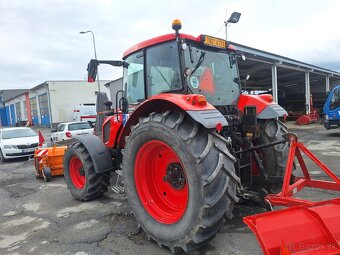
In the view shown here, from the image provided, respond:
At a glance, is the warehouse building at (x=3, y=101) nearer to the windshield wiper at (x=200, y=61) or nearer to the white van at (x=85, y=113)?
the white van at (x=85, y=113)

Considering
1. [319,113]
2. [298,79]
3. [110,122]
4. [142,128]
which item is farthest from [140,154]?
[298,79]

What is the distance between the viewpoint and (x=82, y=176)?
220 inches

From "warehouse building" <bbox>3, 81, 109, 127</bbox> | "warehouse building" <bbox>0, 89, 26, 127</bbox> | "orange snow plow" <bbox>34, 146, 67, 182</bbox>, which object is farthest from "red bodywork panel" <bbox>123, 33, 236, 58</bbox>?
"warehouse building" <bbox>0, 89, 26, 127</bbox>

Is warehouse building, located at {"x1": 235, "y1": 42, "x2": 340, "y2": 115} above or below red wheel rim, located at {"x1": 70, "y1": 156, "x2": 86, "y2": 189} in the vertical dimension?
above

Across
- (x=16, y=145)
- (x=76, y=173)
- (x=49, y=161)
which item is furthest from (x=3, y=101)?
(x=76, y=173)

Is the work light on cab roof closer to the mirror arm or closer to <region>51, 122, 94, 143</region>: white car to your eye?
the mirror arm

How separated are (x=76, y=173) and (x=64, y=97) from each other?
3352cm

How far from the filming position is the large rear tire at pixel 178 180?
9.59 feet

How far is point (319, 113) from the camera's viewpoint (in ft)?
80.9

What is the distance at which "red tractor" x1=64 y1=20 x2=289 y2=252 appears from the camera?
2984mm

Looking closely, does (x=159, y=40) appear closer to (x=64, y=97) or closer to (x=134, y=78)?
(x=134, y=78)

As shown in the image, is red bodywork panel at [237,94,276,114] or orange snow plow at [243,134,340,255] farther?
red bodywork panel at [237,94,276,114]

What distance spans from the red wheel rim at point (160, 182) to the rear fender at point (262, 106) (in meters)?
1.44

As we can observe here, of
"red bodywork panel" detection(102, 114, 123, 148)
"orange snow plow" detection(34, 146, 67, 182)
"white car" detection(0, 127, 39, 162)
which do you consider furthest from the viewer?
"white car" detection(0, 127, 39, 162)
